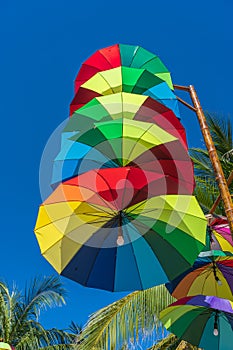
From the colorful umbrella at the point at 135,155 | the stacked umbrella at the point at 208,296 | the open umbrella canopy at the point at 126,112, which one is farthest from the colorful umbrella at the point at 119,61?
the stacked umbrella at the point at 208,296

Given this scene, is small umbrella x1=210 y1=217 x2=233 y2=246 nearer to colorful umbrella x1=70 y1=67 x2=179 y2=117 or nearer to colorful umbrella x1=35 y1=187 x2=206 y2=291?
colorful umbrella x1=35 y1=187 x2=206 y2=291

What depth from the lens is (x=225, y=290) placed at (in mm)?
4758

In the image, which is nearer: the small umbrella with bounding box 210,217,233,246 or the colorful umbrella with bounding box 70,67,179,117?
the colorful umbrella with bounding box 70,67,179,117

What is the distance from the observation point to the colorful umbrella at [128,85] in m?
4.38

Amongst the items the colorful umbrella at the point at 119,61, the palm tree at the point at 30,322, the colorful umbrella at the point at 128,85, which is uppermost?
the colorful umbrella at the point at 119,61

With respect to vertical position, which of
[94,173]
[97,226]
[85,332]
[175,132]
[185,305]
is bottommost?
[85,332]

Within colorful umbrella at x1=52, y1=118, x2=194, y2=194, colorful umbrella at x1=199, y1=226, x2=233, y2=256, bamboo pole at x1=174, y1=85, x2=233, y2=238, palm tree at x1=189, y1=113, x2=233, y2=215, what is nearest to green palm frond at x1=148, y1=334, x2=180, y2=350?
palm tree at x1=189, y1=113, x2=233, y2=215

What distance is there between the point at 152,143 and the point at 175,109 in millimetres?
511

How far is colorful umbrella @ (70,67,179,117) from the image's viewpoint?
438 centimetres

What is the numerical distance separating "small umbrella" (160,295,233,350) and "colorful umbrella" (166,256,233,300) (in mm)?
276

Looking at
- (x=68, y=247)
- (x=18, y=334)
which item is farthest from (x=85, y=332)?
(x=68, y=247)

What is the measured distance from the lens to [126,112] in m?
4.00

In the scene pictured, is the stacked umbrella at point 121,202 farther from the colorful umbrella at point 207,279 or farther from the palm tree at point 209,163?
the palm tree at point 209,163

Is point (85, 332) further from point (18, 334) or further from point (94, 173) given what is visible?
point (94, 173)
